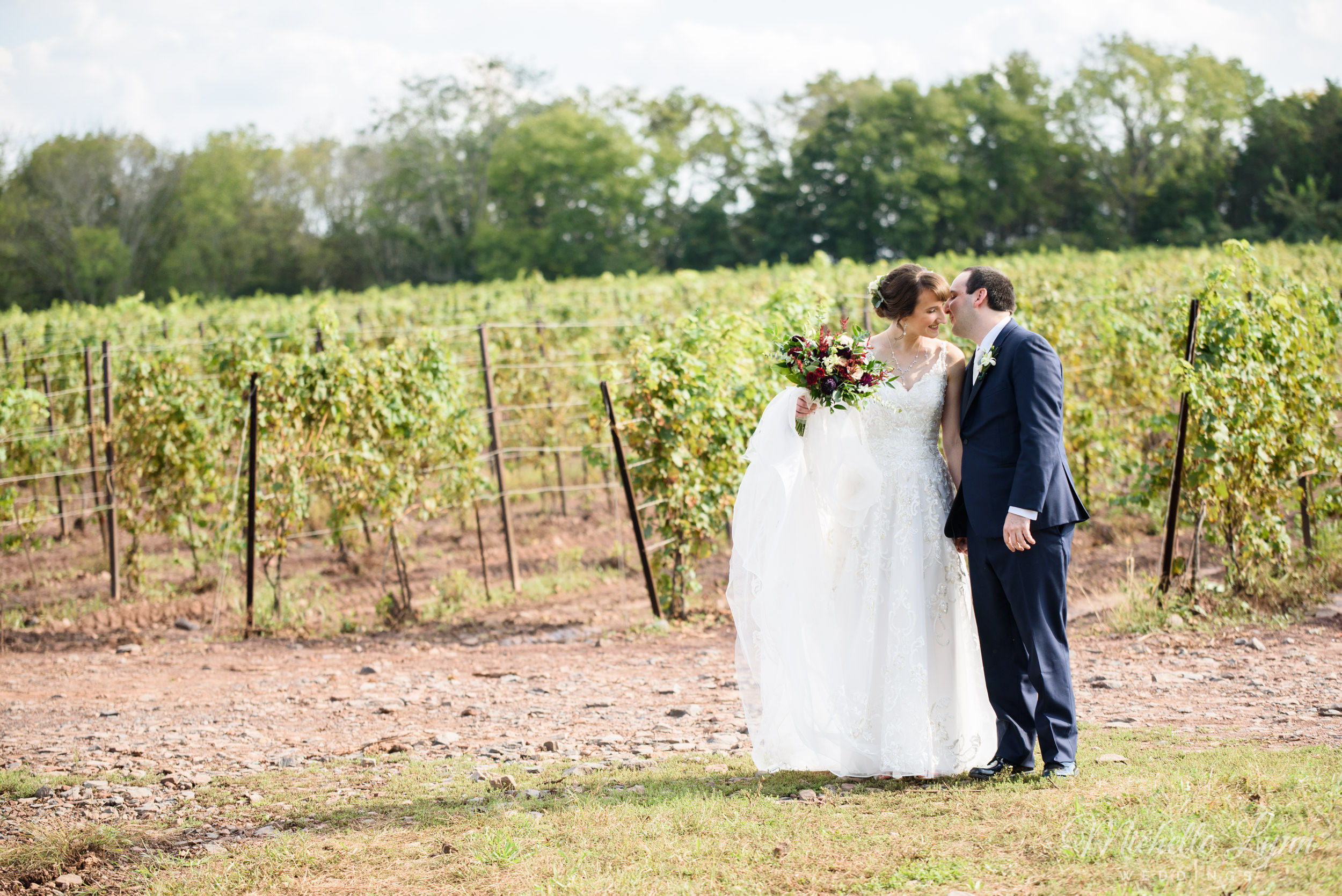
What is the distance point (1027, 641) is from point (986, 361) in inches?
40.1

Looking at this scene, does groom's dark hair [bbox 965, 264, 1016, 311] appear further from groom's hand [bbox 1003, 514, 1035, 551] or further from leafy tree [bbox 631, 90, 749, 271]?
leafy tree [bbox 631, 90, 749, 271]

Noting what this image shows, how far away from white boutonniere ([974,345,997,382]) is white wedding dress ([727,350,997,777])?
0.74 feet

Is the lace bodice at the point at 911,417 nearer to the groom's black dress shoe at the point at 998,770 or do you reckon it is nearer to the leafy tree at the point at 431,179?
the groom's black dress shoe at the point at 998,770

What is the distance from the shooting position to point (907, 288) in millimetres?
3812

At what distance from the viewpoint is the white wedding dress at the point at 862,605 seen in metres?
3.71

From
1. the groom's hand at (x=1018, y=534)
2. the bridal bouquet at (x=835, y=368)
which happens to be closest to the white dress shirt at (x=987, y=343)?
the bridal bouquet at (x=835, y=368)

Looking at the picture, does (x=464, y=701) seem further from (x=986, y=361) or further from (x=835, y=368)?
(x=986, y=361)

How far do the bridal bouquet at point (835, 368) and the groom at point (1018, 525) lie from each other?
15.0 inches

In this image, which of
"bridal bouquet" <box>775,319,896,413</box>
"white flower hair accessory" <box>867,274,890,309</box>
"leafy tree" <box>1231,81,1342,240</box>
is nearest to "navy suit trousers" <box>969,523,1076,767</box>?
"bridal bouquet" <box>775,319,896,413</box>

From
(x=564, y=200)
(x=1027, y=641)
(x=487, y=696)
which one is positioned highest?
(x=564, y=200)

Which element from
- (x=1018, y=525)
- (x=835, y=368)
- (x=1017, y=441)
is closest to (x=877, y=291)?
(x=835, y=368)

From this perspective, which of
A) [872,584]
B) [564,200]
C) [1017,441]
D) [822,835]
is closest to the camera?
[822,835]

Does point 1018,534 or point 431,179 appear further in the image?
point 431,179

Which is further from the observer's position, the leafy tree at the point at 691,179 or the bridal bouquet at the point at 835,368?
the leafy tree at the point at 691,179
